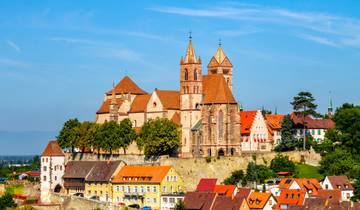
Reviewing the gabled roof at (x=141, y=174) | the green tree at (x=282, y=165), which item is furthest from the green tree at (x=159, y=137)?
the green tree at (x=282, y=165)

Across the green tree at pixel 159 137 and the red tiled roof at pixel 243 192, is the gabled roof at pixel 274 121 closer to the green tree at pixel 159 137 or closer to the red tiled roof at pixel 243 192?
the green tree at pixel 159 137

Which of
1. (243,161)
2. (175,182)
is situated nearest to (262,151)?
(243,161)

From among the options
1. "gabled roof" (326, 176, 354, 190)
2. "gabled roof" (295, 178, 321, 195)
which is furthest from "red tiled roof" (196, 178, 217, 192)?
"gabled roof" (326, 176, 354, 190)

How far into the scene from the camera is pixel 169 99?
405ft

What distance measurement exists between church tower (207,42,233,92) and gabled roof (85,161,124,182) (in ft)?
74.7

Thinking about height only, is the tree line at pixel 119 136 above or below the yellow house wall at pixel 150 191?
above

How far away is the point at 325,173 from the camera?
113250 millimetres

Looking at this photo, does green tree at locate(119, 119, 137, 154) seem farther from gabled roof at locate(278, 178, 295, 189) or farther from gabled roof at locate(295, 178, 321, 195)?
gabled roof at locate(295, 178, 321, 195)

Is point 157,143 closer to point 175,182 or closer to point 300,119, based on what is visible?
point 175,182

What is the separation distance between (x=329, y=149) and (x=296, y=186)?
17.9 m

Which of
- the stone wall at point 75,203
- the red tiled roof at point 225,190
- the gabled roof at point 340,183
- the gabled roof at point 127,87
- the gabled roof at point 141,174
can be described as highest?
the gabled roof at point 127,87

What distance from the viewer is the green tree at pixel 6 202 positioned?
11320 cm

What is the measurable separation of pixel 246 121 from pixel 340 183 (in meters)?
25.3

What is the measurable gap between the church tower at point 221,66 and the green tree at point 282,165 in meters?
17.6
